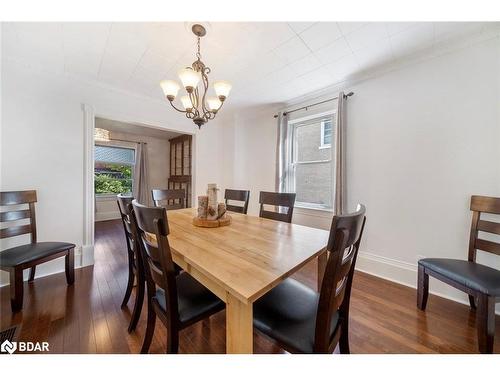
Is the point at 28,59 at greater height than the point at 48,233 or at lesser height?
greater

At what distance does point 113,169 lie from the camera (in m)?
5.36

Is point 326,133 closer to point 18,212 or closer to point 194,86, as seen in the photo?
point 194,86

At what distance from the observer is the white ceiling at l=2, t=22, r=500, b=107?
1.61 metres

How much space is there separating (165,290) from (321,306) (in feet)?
2.41

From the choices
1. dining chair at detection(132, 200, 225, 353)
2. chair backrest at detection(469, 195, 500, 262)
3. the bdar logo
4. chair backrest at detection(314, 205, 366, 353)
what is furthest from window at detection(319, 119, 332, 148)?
the bdar logo

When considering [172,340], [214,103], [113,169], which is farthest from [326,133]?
[113,169]

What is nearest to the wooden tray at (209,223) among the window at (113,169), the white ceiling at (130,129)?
the white ceiling at (130,129)

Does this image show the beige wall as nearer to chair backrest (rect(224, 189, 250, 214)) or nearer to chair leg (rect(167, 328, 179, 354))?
chair backrest (rect(224, 189, 250, 214))

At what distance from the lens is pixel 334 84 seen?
2582mm

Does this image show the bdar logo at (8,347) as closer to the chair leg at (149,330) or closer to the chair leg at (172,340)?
the chair leg at (149,330)

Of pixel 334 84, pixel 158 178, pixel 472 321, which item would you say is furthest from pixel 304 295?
pixel 158 178
